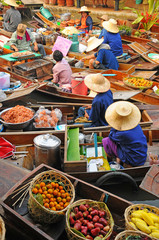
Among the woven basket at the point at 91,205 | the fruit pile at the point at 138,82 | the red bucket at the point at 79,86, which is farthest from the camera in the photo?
the fruit pile at the point at 138,82

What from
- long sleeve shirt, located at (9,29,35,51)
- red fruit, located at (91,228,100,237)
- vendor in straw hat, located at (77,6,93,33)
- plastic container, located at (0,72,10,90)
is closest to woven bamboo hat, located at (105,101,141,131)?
red fruit, located at (91,228,100,237)

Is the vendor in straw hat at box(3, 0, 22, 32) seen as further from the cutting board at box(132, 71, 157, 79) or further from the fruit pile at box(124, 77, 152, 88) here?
the fruit pile at box(124, 77, 152, 88)

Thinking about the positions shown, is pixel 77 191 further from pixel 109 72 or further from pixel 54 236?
pixel 109 72

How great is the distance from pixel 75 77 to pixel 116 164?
317 centimetres

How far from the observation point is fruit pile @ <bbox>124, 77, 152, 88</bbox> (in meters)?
6.07

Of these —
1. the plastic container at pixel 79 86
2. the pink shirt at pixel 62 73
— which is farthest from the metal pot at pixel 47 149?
the pink shirt at pixel 62 73

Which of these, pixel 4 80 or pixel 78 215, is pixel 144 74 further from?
pixel 78 215

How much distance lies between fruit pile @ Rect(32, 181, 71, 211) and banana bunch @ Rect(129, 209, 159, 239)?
0.75 meters

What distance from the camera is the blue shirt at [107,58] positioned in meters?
6.78

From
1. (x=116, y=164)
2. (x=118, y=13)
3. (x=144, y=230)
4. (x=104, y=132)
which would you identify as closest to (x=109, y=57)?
(x=104, y=132)

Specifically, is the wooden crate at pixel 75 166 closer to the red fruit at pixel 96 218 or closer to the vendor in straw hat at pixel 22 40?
the red fruit at pixel 96 218

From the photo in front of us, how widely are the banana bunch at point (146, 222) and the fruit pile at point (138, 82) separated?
4.31m

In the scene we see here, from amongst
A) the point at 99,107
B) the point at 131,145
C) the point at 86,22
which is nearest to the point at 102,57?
the point at 99,107

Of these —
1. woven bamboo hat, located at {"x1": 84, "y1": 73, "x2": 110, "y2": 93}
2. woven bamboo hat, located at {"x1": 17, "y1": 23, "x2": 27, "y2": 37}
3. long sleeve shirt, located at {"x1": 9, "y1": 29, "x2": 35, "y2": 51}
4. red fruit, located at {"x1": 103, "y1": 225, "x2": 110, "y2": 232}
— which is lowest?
red fruit, located at {"x1": 103, "y1": 225, "x2": 110, "y2": 232}
